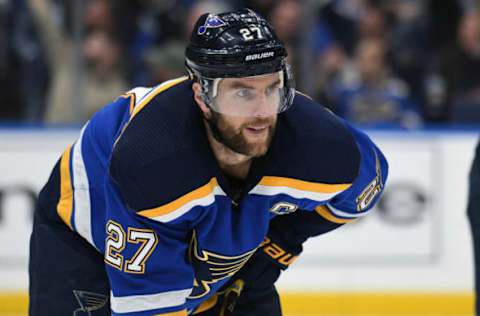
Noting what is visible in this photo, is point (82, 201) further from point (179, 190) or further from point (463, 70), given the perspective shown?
point (463, 70)

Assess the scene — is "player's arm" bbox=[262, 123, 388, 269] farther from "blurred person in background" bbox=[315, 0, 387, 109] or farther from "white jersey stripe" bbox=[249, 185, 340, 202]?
"blurred person in background" bbox=[315, 0, 387, 109]

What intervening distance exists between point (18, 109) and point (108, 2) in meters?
0.73

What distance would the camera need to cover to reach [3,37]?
5.05m

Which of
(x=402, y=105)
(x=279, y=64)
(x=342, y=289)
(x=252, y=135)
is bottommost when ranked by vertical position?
(x=342, y=289)

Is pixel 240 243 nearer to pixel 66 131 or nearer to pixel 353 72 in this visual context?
pixel 66 131

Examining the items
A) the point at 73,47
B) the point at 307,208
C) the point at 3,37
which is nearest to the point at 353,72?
the point at 73,47

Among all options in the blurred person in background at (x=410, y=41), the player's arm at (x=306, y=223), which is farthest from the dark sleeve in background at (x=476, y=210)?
the blurred person in background at (x=410, y=41)

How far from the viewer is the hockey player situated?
2.23 meters

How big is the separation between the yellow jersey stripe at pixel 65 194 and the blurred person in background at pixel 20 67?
2.34 m

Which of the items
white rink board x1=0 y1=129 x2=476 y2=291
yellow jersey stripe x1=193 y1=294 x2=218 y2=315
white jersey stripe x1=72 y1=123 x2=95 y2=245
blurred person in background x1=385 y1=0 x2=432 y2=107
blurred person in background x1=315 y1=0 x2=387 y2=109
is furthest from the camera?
blurred person in background x1=385 y1=0 x2=432 y2=107

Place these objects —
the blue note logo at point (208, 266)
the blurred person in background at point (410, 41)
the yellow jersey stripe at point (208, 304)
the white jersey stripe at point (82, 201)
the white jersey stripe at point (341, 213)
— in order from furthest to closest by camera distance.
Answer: the blurred person in background at point (410, 41), the yellow jersey stripe at point (208, 304), the white jersey stripe at point (341, 213), the white jersey stripe at point (82, 201), the blue note logo at point (208, 266)

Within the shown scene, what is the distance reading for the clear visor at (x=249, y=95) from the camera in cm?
224

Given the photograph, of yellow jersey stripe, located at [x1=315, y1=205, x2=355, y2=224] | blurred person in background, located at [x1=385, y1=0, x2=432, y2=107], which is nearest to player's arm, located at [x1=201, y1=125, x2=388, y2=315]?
yellow jersey stripe, located at [x1=315, y1=205, x2=355, y2=224]

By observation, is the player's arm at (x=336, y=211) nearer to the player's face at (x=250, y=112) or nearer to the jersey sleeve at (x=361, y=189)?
the jersey sleeve at (x=361, y=189)
